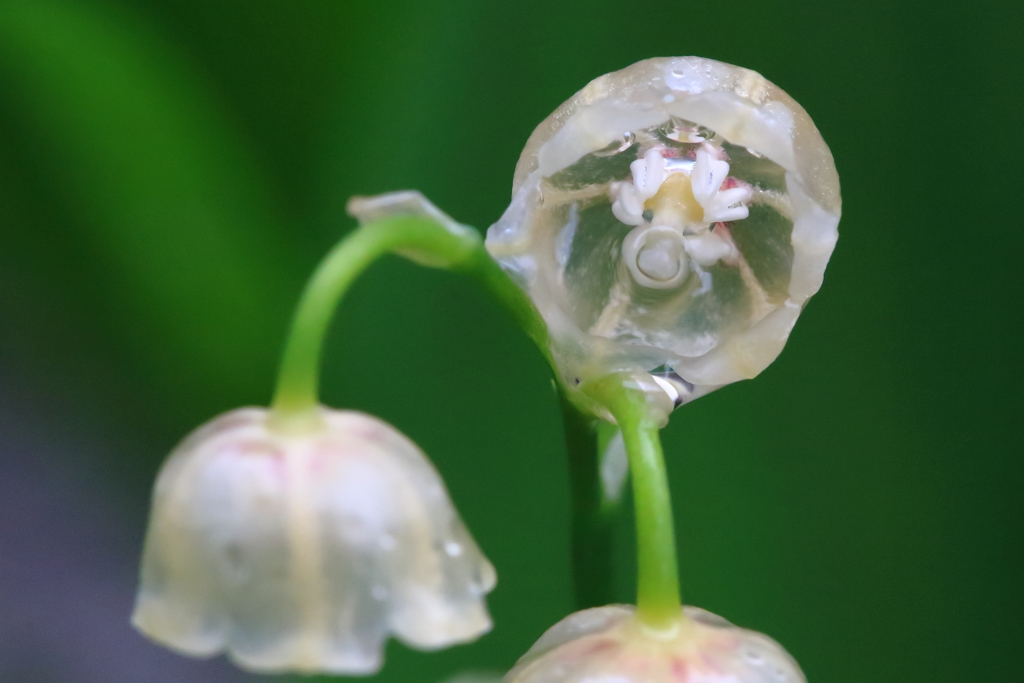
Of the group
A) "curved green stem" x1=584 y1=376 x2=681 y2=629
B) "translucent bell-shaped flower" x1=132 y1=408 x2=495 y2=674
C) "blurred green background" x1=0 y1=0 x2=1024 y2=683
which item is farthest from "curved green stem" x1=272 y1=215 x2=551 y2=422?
"blurred green background" x1=0 y1=0 x2=1024 y2=683

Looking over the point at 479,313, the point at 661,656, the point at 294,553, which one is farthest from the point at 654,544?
the point at 479,313

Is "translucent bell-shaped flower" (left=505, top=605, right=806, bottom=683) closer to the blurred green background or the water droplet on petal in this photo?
the water droplet on petal

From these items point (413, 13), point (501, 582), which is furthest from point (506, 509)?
point (413, 13)

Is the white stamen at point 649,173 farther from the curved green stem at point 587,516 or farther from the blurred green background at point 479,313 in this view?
the blurred green background at point 479,313

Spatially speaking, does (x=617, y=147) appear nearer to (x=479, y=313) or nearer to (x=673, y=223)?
(x=673, y=223)

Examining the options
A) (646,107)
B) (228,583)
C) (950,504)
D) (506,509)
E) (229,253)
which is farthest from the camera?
(229,253)

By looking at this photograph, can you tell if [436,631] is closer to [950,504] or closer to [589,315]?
[589,315]
